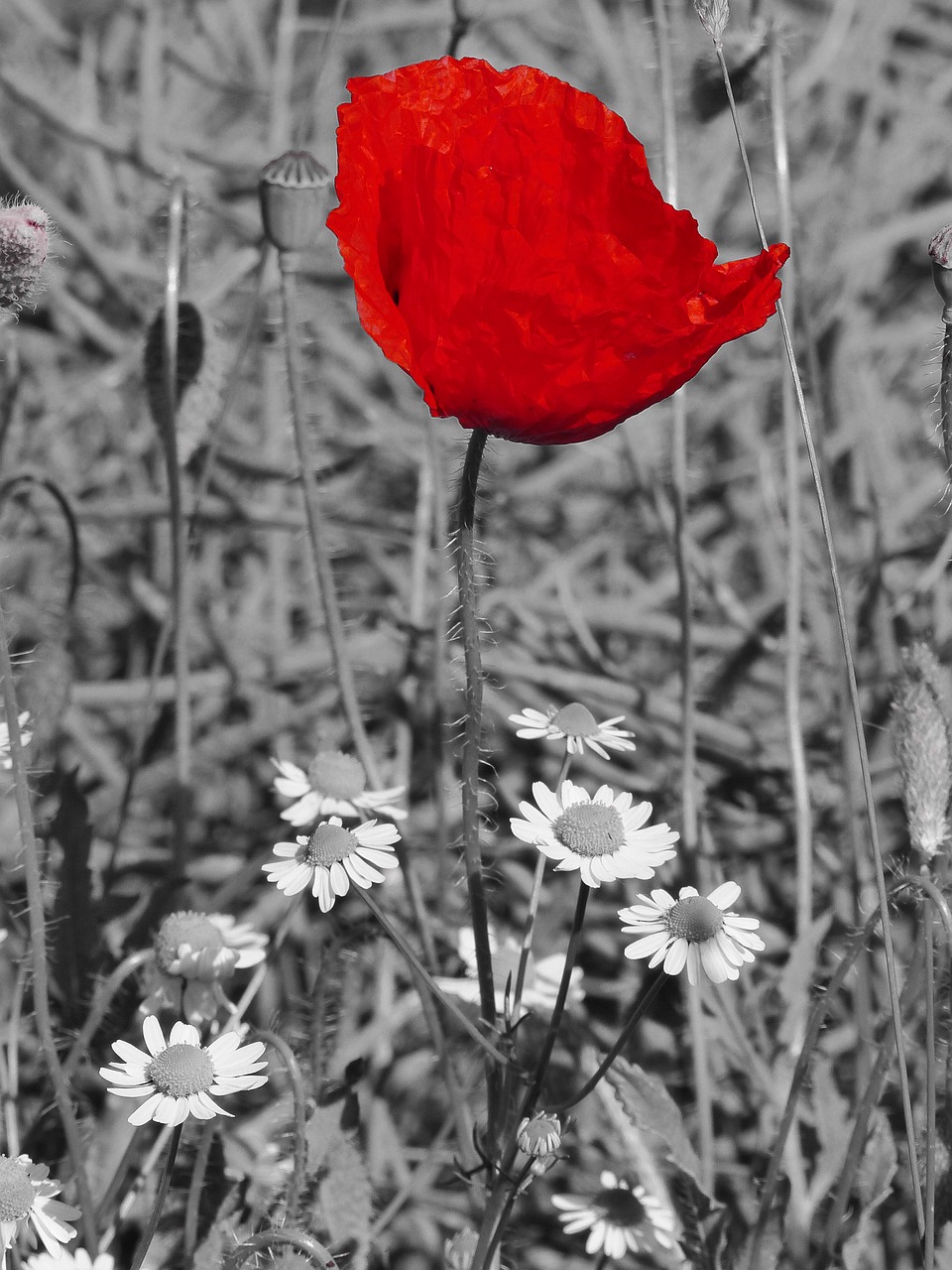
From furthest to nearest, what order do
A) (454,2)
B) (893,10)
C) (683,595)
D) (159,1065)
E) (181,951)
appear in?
1. (893,10)
2. (683,595)
3. (454,2)
4. (181,951)
5. (159,1065)

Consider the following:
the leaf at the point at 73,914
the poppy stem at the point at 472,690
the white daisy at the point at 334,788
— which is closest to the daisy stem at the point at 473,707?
the poppy stem at the point at 472,690

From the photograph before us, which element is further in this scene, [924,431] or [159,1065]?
[924,431]

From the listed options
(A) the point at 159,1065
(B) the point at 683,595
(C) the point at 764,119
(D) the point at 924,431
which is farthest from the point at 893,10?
(A) the point at 159,1065

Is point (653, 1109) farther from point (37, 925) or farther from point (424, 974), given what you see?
point (37, 925)

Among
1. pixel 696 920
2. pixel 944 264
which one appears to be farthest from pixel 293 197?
pixel 696 920

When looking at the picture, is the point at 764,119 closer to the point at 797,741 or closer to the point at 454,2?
the point at 454,2

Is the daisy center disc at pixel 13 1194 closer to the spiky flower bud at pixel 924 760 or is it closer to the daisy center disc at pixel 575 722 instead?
the daisy center disc at pixel 575 722

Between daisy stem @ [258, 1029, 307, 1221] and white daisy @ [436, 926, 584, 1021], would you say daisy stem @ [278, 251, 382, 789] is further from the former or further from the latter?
daisy stem @ [258, 1029, 307, 1221]
